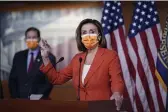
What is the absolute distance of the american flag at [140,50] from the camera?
14.7ft

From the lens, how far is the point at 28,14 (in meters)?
5.05

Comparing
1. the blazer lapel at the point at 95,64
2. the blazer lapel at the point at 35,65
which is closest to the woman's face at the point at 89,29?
the blazer lapel at the point at 95,64

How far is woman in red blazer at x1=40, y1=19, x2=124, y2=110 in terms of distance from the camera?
2.52 meters

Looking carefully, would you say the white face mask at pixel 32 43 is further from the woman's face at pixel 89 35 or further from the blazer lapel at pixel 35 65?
the woman's face at pixel 89 35

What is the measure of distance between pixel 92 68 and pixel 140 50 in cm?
208

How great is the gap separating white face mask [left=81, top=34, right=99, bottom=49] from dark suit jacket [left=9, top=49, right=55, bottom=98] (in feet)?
3.31

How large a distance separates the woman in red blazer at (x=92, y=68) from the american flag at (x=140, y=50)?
1.77 metres

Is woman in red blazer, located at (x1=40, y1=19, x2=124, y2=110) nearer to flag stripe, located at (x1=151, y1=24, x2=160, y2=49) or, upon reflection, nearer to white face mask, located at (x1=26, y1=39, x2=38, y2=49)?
white face mask, located at (x1=26, y1=39, x2=38, y2=49)

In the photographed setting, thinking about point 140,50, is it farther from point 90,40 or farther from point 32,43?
point 90,40

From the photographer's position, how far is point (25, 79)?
3.97 m

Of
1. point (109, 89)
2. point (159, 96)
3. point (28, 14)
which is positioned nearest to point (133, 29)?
point (159, 96)

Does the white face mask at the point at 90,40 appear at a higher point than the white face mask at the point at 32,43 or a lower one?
higher

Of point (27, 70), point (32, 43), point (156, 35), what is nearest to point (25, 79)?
point (27, 70)

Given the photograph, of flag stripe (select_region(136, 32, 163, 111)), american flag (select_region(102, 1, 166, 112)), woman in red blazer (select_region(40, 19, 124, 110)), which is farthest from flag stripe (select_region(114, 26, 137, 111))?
woman in red blazer (select_region(40, 19, 124, 110))
